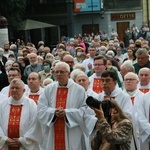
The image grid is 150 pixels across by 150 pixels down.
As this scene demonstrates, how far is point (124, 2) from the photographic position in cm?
4628

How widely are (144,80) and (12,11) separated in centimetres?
3091

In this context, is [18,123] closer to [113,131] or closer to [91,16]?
[113,131]

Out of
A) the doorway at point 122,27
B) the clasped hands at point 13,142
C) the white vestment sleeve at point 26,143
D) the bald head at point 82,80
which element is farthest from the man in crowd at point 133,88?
the doorway at point 122,27

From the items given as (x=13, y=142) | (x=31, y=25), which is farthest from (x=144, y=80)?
(x=31, y=25)

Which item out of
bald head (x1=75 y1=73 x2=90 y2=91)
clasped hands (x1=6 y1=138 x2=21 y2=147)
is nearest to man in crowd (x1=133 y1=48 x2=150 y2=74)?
bald head (x1=75 y1=73 x2=90 y2=91)

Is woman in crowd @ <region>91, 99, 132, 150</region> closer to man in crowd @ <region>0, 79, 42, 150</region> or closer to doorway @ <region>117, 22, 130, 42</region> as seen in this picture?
man in crowd @ <region>0, 79, 42, 150</region>

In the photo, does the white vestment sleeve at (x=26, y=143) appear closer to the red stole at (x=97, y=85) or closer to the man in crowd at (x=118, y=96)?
the man in crowd at (x=118, y=96)

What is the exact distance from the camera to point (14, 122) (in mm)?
9156

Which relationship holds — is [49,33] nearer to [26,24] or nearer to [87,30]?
[87,30]

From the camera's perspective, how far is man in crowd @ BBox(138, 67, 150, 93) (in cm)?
1024

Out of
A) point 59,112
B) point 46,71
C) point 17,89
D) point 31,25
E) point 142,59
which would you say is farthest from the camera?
point 31,25

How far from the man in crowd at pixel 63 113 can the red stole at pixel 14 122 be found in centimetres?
37

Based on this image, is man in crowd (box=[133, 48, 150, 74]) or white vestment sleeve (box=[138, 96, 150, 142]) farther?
man in crowd (box=[133, 48, 150, 74])

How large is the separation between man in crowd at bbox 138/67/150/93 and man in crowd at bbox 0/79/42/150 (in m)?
2.16
